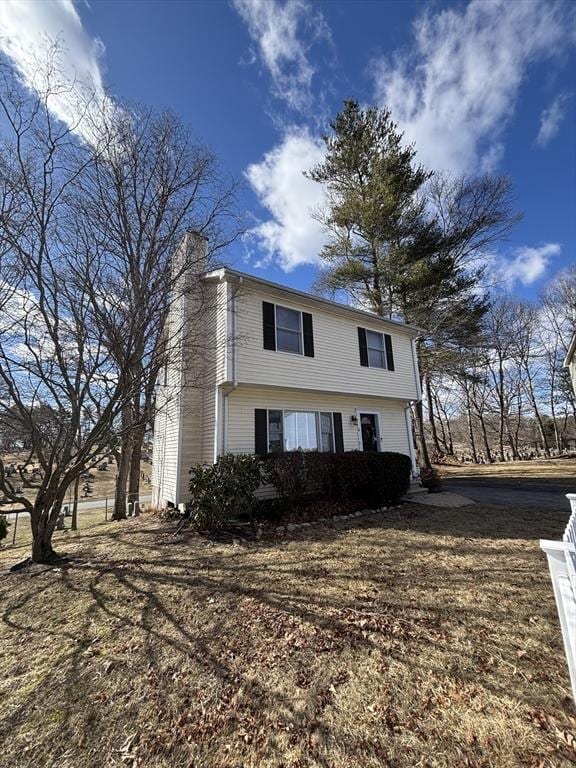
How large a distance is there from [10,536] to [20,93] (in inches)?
521

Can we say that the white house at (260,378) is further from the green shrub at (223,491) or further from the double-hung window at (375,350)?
the green shrub at (223,491)

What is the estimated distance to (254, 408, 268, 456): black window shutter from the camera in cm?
830

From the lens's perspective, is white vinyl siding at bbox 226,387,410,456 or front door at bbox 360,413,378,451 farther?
front door at bbox 360,413,378,451

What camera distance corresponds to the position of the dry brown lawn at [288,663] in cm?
194

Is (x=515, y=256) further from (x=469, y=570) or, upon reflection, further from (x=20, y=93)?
(x=20, y=93)

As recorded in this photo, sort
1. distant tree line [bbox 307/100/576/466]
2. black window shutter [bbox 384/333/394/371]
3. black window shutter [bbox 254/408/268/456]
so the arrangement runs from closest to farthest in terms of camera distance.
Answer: black window shutter [bbox 254/408/268/456] → black window shutter [bbox 384/333/394/371] → distant tree line [bbox 307/100/576/466]

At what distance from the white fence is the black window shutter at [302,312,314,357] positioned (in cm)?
755

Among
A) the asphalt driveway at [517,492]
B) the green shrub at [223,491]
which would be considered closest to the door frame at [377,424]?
the asphalt driveway at [517,492]

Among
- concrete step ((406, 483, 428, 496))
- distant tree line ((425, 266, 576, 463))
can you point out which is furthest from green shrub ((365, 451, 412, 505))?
distant tree line ((425, 266, 576, 463))

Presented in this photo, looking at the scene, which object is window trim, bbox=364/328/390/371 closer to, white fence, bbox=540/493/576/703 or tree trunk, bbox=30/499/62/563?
white fence, bbox=540/493/576/703

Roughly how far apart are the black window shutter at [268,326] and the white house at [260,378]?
0.03 m

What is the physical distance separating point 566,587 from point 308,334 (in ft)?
26.5

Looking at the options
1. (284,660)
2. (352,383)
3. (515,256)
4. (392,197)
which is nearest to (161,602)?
(284,660)

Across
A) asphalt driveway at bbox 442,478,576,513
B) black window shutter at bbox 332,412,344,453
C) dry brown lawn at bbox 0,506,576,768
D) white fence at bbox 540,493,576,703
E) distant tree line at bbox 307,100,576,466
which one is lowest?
dry brown lawn at bbox 0,506,576,768
